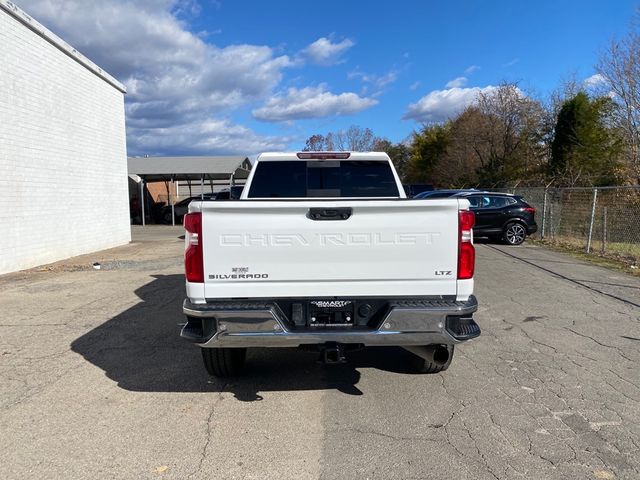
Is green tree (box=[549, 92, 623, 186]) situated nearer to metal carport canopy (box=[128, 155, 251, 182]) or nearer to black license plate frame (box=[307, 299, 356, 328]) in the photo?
metal carport canopy (box=[128, 155, 251, 182])

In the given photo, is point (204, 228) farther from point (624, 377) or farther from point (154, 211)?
point (154, 211)

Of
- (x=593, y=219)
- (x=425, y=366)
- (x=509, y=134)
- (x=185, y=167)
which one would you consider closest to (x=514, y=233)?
(x=593, y=219)

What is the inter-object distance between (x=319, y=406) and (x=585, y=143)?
24861mm

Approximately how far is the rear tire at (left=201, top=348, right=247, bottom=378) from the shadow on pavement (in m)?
0.10

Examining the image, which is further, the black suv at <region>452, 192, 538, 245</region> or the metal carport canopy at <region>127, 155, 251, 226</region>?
the metal carport canopy at <region>127, 155, 251, 226</region>

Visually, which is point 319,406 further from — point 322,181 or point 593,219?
point 593,219

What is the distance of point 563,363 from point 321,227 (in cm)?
312

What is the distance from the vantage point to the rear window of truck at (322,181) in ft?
17.7

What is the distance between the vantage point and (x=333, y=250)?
353 cm

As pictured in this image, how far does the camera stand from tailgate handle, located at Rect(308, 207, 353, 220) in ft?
11.5

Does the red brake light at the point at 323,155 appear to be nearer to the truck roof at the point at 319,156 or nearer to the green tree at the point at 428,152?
the truck roof at the point at 319,156

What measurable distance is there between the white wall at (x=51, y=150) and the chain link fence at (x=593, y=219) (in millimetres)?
14153

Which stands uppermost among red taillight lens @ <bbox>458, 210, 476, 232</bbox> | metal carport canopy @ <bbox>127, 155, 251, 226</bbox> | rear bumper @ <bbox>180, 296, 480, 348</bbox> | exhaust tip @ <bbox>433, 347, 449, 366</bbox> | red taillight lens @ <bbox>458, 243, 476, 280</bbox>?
metal carport canopy @ <bbox>127, 155, 251, 226</bbox>

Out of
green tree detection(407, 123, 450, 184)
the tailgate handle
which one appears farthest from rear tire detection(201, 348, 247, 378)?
green tree detection(407, 123, 450, 184)
